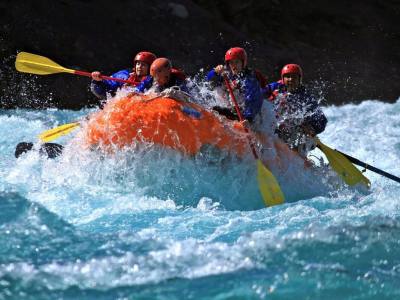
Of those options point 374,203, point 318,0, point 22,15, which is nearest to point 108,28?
point 22,15

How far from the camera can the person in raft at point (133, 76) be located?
660 cm

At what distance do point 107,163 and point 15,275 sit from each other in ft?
5.59

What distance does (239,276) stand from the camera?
404 cm

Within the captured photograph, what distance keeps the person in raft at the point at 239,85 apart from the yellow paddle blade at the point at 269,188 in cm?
58

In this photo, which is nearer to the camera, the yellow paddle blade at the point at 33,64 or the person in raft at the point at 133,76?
the person in raft at the point at 133,76

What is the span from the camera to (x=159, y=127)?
5441mm

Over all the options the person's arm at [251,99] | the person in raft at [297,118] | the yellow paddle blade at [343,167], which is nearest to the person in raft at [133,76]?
the person's arm at [251,99]

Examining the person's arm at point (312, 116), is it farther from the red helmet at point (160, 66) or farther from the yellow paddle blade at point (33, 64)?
the yellow paddle blade at point (33, 64)

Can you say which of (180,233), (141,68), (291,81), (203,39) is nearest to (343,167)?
(291,81)

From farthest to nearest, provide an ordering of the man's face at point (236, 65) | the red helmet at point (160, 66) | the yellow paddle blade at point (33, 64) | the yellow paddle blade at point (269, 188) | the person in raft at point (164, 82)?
the yellow paddle blade at point (33, 64), the man's face at point (236, 65), the red helmet at point (160, 66), the person in raft at point (164, 82), the yellow paddle blade at point (269, 188)

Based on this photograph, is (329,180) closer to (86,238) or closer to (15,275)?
(86,238)

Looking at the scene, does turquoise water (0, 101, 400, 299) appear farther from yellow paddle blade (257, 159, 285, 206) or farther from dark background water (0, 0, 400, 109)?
dark background water (0, 0, 400, 109)

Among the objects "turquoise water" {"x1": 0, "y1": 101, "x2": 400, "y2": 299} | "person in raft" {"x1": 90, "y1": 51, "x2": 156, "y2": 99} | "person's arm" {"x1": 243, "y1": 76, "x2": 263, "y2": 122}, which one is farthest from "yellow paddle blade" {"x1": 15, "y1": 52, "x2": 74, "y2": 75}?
"person's arm" {"x1": 243, "y1": 76, "x2": 263, "y2": 122}

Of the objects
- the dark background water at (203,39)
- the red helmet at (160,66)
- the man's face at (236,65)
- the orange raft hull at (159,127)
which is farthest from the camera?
the dark background water at (203,39)
